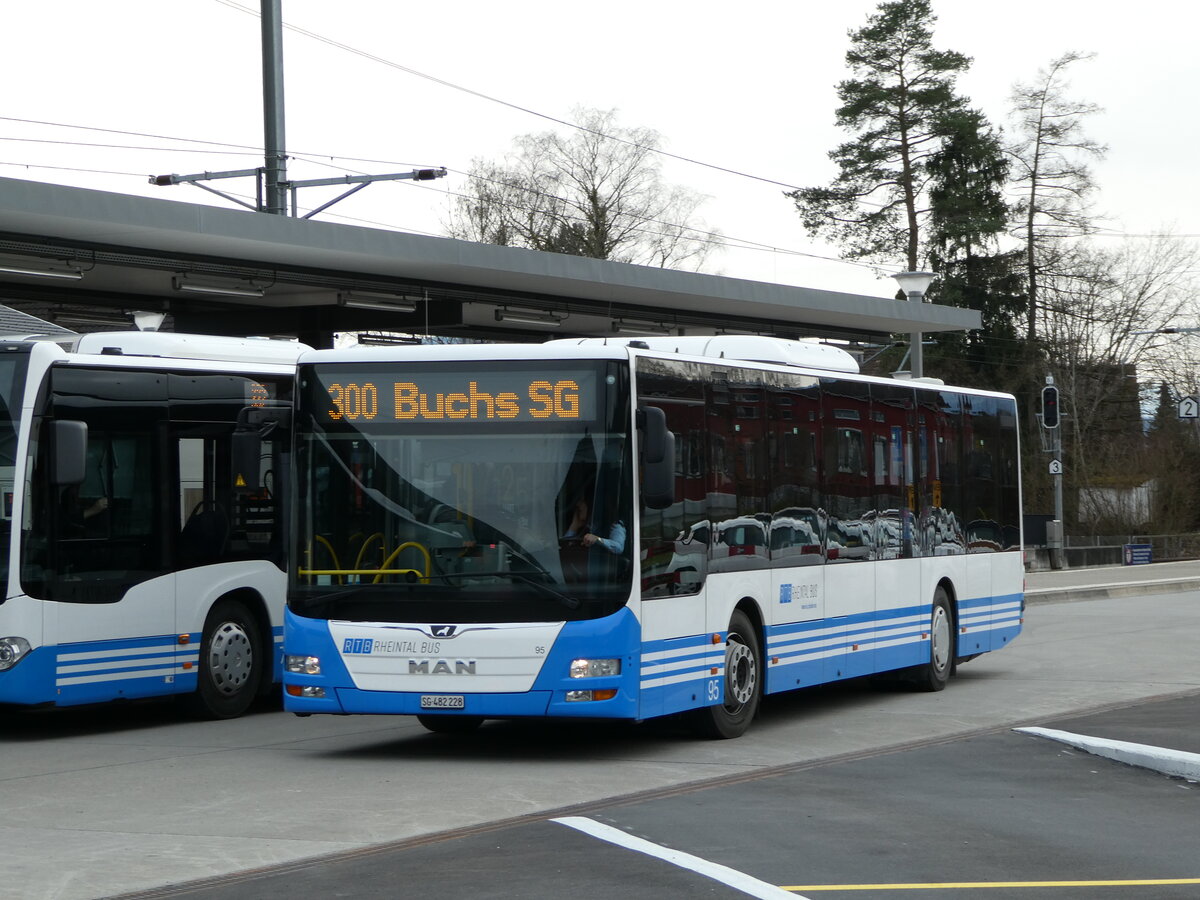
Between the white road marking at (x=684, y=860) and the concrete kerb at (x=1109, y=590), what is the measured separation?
75.7ft

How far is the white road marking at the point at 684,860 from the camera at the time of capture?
7371mm

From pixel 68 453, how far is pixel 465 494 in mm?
3078

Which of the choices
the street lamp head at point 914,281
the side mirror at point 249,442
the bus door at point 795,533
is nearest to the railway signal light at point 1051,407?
the street lamp head at point 914,281

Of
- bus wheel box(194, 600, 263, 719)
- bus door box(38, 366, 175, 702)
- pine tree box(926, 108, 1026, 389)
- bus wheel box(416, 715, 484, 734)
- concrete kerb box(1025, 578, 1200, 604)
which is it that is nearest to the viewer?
bus door box(38, 366, 175, 702)

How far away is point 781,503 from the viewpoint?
13.7 meters

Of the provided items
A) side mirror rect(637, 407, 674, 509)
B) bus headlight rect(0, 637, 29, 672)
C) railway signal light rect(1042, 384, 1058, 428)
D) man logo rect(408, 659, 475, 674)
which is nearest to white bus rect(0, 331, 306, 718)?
bus headlight rect(0, 637, 29, 672)

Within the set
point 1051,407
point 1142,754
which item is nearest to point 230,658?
point 1142,754

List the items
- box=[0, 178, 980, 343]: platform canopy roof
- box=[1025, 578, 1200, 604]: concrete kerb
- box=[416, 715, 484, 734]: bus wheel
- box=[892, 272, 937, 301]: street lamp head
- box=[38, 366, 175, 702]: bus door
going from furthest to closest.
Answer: box=[1025, 578, 1200, 604]: concrete kerb → box=[892, 272, 937, 301]: street lamp head → box=[0, 178, 980, 343]: platform canopy roof → box=[416, 715, 484, 734]: bus wheel → box=[38, 366, 175, 702]: bus door

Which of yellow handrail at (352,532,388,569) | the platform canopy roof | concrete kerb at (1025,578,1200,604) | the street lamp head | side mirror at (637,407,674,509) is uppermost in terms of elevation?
the street lamp head

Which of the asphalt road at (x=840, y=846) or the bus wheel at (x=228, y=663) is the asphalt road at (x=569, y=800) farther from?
the bus wheel at (x=228, y=663)

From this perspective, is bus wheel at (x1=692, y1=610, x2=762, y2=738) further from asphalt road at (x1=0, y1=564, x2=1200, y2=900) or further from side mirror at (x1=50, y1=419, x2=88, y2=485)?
side mirror at (x1=50, y1=419, x2=88, y2=485)

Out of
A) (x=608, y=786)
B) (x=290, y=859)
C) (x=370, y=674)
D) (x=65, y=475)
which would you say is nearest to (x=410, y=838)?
(x=290, y=859)

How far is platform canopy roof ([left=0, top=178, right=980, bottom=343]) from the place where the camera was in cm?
1883

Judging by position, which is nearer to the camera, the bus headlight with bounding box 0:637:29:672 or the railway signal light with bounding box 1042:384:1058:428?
the bus headlight with bounding box 0:637:29:672
